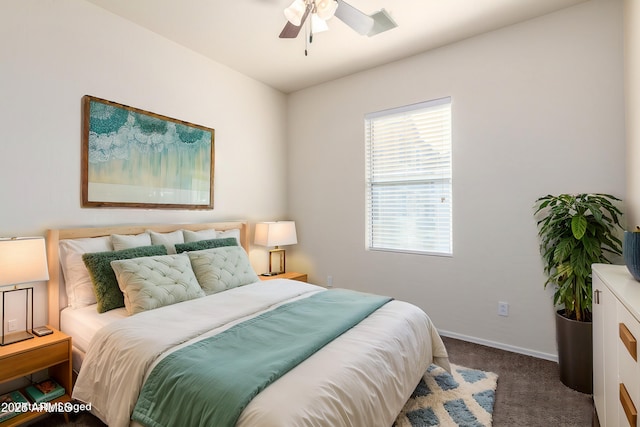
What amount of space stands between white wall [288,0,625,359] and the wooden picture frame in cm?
172

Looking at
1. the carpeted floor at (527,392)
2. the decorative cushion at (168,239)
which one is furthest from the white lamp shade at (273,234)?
the carpeted floor at (527,392)

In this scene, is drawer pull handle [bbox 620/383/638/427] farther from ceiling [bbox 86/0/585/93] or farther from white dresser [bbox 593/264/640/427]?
ceiling [bbox 86/0/585/93]

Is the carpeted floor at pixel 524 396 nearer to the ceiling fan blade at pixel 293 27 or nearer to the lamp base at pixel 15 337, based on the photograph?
the lamp base at pixel 15 337

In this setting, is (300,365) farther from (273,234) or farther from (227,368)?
(273,234)

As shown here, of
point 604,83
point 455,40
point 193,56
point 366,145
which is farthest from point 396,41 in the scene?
point 193,56

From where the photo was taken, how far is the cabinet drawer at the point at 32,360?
1762 millimetres

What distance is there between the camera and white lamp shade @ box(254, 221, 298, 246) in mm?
3740

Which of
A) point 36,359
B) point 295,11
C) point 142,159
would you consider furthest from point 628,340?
point 142,159

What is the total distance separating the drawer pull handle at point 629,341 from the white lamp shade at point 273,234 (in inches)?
120

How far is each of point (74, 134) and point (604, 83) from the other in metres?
4.13

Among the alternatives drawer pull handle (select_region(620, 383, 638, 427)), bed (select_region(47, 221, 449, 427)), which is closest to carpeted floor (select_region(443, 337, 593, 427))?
bed (select_region(47, 221, 449, 427))

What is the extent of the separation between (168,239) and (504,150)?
3143mm

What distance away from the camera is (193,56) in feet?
10.8

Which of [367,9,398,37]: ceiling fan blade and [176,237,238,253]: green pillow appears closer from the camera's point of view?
[367,9,398,37]: ceiling fan blade
